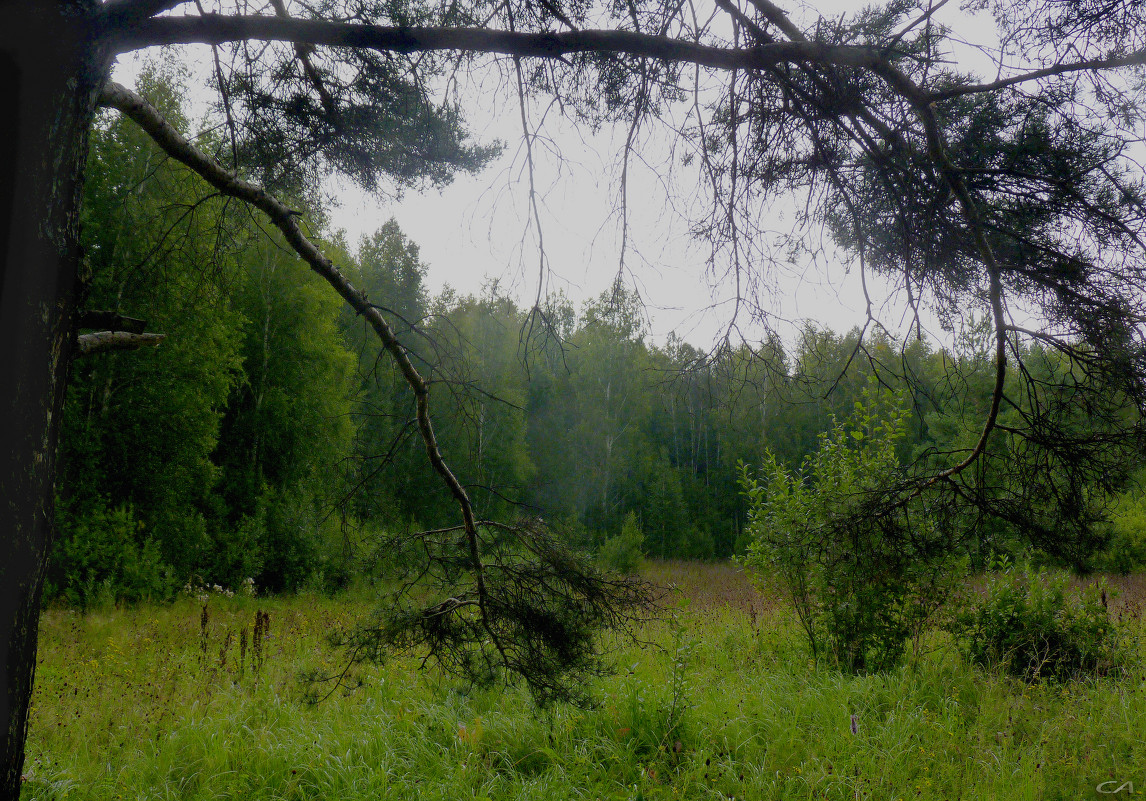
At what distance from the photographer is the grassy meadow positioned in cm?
316

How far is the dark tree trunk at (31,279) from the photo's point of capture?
51.1 inches

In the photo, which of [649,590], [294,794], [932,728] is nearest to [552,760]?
[294,794]

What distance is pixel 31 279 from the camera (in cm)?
134

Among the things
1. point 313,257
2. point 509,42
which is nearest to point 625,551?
point 313,257

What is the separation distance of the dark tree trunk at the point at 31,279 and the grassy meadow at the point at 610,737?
158 cm

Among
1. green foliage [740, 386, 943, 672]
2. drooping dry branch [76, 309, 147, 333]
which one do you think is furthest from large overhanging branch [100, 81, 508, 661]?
green foliage [740, 386, 943, 672]

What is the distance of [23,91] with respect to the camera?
1.32m

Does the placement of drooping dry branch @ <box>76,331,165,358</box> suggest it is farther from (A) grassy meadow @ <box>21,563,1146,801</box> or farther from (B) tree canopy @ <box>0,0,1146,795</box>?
(A) grassy meadow @ <box>21,563,1146,801</box>

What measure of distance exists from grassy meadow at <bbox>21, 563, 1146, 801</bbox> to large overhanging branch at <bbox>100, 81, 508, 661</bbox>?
91cm

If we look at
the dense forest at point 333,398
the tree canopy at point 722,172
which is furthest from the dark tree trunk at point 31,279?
the dense forest at point 333,398

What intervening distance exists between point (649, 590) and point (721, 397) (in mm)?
931

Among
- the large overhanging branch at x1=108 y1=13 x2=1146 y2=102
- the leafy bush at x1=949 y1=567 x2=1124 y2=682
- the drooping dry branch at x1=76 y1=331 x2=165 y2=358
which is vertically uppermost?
the large overhanging branch at x1=108 y1=13 x2=1146 y2=102

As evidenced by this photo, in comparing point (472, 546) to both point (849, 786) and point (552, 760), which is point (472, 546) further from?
point (849, 786)

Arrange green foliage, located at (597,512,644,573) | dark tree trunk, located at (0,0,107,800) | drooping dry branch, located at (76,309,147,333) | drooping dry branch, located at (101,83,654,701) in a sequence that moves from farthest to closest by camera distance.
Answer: green foliage, located at (597,512,644,573) → drooping dry branch, located at (101,83,654,701) → drooping dry branch, located at (76,309,147,333) → dark tree trunk, located at (0,0,107,800)
